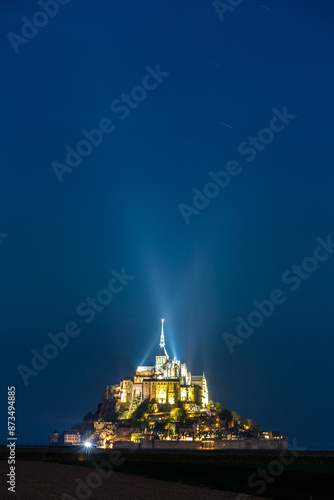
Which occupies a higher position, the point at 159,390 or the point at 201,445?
the point at 159,390

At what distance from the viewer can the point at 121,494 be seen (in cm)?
3547

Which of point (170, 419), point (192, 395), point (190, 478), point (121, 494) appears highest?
point (192, 395)

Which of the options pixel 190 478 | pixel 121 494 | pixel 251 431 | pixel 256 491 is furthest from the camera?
pixel 251 431

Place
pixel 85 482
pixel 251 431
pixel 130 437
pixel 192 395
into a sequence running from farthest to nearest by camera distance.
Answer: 1. pixel 192 395
2. pixel 251 431
3. pixel 130 437
4. pixel 85 482

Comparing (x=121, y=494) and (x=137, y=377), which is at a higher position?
(x=137, y=377)

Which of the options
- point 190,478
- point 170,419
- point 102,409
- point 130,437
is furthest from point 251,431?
point 190,478

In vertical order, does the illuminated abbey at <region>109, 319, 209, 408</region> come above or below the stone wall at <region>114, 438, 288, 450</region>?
above

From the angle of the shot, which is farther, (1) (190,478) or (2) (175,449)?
(2) (175,449)

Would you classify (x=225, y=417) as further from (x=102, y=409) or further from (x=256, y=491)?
(x=256, y=491)

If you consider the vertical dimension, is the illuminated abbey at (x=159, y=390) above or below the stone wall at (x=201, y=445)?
above

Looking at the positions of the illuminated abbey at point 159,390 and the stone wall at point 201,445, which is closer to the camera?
the stone wall at point 201,445

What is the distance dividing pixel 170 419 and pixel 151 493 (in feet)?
437

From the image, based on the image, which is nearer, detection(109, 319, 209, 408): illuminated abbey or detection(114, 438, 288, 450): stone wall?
detection(114, 438, 288, 450): stone wall

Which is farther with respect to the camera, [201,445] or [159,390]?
[159,390]
